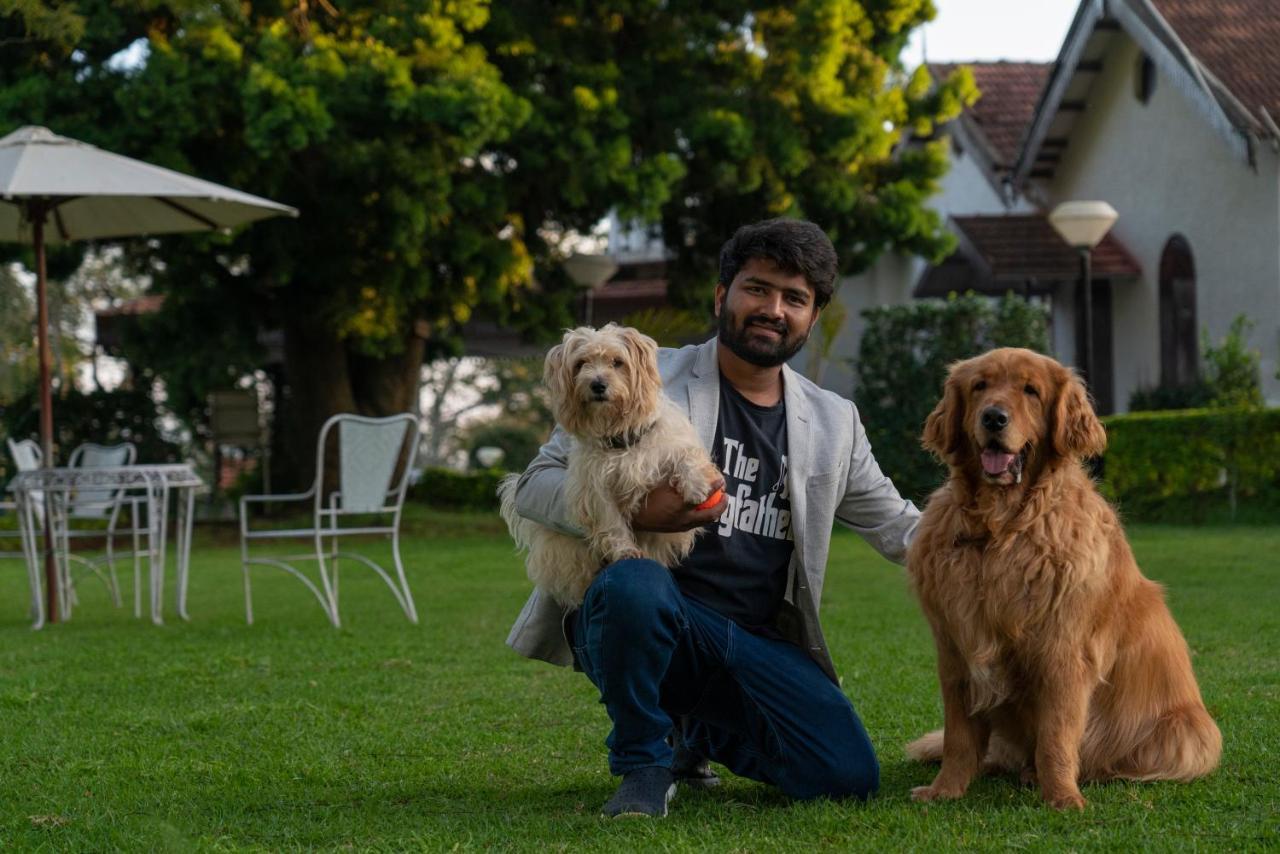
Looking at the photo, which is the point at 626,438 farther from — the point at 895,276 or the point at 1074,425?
the point at 895,276

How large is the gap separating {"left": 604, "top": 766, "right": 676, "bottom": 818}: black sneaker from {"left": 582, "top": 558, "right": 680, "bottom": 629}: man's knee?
0.41 metres

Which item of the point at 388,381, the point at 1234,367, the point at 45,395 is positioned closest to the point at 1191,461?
the point at 1234,367

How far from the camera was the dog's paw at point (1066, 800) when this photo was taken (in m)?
3.95

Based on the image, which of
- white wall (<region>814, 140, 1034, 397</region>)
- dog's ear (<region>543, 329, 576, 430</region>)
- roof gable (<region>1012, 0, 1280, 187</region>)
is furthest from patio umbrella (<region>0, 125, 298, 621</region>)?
white wall (<region>814, 140, 1034, 397</region>)

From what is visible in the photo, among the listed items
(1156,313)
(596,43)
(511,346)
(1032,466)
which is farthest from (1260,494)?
(511,346)

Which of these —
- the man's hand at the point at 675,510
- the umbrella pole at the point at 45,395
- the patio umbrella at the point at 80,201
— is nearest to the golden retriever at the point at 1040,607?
the man's hand at the point at 675,510

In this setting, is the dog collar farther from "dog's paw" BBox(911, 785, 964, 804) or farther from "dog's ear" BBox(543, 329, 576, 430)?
"dog's paw" BBox(911, 785, 964, 804)

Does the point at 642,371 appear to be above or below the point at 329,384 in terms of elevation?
below

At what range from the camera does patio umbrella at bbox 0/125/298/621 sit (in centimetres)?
861

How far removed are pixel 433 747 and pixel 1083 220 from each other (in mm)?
12656

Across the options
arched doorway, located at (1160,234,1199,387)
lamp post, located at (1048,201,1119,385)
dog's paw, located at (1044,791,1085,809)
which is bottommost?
dog's paw, located at (1044,791,1085,809)

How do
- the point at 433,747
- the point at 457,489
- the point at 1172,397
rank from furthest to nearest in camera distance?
the point at 457,489, the point at 1172,397, the point at 433,747

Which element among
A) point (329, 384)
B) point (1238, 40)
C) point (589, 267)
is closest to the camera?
point (589, 267)

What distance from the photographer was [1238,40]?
62.2 ft
